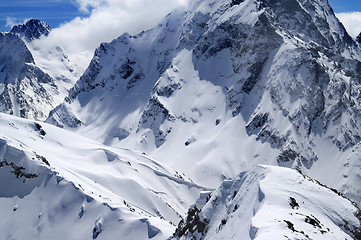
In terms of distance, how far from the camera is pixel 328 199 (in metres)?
43.3

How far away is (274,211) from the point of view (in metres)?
37.8

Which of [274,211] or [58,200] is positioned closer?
[274,211]

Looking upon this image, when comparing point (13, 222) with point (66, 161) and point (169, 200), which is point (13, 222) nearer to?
point (66, 161)

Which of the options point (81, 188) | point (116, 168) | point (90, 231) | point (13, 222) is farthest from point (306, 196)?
point (116, 168)

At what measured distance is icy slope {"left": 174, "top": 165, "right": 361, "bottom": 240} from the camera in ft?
113

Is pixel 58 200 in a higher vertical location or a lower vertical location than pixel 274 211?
lower

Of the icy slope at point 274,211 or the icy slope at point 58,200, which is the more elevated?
the icy slope at point 274,211

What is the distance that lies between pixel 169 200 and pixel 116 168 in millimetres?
24275

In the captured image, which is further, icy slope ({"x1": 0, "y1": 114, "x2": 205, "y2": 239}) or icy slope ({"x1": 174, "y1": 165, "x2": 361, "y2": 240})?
icy slope ({"x1": 0, "y1": 114, "x2": 205, "y2": 239})

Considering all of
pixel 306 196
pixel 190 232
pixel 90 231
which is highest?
pixel 306 196

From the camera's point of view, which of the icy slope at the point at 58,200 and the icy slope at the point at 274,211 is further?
the icy slope at the point at 58,200

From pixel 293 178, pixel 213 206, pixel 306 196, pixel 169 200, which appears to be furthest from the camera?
pixel 169 200

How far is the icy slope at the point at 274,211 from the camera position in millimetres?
34594

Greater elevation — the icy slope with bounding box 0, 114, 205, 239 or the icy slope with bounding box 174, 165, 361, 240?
the icy slope with bounding box 174, 165, 361, 240
